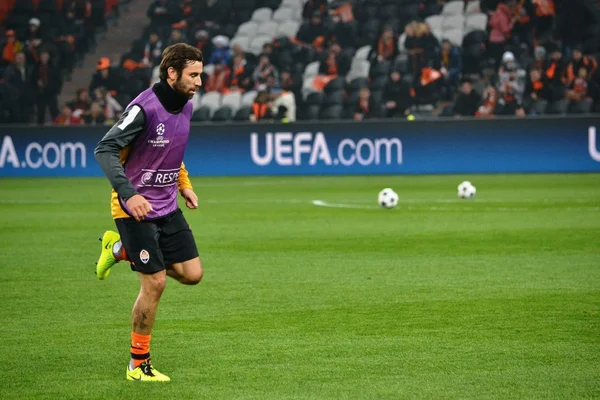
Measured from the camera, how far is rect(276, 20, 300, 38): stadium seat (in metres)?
30.3

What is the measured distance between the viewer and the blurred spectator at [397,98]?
2631 cm

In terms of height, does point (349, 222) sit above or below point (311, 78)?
below

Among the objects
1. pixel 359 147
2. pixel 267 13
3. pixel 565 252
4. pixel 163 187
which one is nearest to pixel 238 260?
pixel 565 252

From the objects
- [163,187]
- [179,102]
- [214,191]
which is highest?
[179,102]

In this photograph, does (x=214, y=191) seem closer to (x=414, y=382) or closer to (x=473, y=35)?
(x=473, y=35)

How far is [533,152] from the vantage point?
952 inches

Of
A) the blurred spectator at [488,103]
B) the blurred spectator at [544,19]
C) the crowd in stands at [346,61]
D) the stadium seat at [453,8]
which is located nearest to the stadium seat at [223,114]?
the crowd in stands at [346,61]

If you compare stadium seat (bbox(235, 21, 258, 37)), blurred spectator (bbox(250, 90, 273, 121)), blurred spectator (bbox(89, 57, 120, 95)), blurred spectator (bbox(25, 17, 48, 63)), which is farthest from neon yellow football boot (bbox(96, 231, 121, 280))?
stadium seat (bbox(235, 21, 258, 37))

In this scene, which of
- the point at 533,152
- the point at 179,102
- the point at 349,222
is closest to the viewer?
the point at 179,102

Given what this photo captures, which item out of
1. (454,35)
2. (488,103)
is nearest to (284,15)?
(454,35)

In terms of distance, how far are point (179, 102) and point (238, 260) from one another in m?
5.33

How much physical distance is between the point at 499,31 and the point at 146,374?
22.4 metres

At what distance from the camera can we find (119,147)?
6027mm

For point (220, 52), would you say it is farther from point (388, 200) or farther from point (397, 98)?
point (388, 200)
